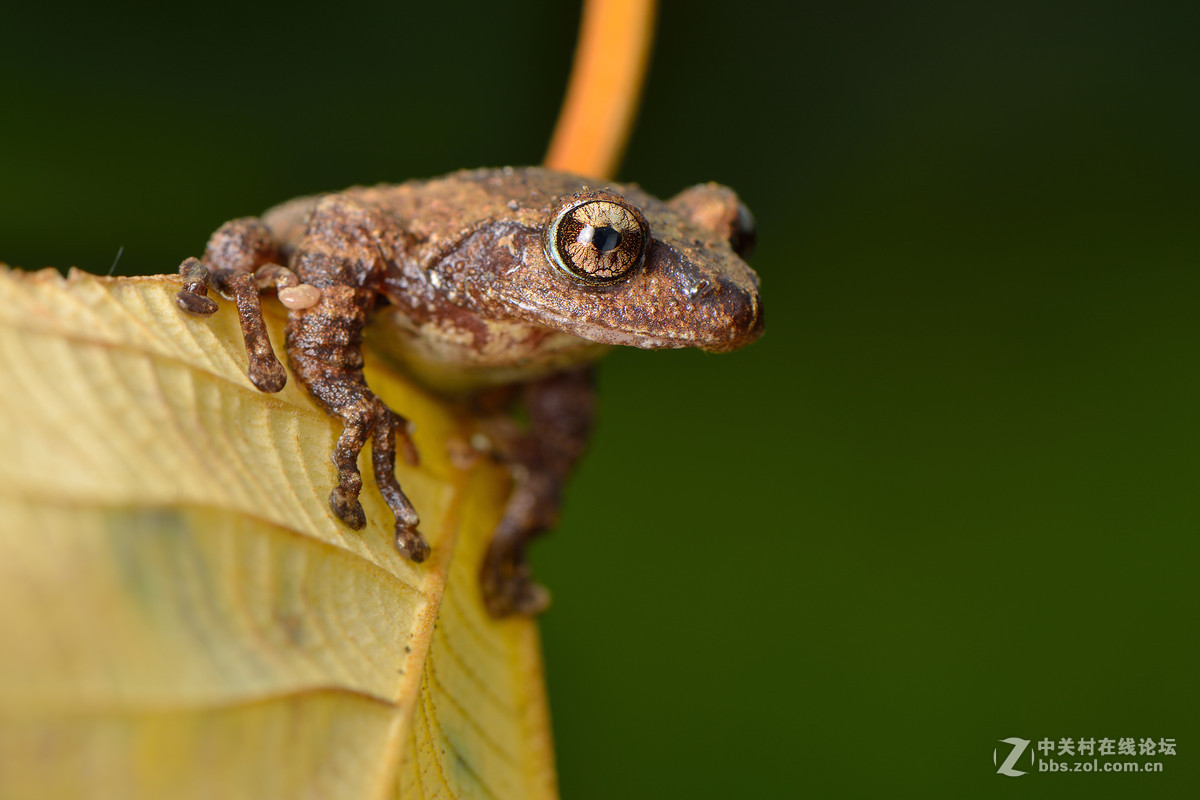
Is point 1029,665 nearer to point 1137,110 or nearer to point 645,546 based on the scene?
point 645,546

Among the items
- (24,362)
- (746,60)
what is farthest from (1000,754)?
(746,60)

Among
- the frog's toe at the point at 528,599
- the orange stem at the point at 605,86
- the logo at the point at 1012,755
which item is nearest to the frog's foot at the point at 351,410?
the frog's toe at the point at 528,599

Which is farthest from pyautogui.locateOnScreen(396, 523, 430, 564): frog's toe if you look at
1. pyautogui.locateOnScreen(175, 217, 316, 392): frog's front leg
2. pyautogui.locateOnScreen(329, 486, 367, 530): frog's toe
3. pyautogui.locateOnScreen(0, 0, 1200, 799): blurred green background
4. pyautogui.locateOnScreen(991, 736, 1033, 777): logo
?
pyautogui.locateOnScreen(991, 736, 1033, 777): logo

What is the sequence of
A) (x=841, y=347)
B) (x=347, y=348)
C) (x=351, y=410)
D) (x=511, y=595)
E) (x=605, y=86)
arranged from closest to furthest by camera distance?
(x=351, y=410), (x=347, y=348), (x=511, y=595), (x=605, y=86), (x=841, y=347)

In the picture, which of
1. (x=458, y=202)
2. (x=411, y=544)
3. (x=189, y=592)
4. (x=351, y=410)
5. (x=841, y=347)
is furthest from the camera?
(x=841, y=347)

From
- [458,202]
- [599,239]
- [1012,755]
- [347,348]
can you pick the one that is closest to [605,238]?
[599,239]

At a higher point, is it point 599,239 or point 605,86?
point 605,86

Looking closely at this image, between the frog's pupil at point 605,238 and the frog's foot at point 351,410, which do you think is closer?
the frog's foot at point 351,410

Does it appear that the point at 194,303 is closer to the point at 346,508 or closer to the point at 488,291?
the point at 346,508

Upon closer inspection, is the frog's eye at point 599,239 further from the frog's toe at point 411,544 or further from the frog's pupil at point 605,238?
the frog's toe at point 411,544
